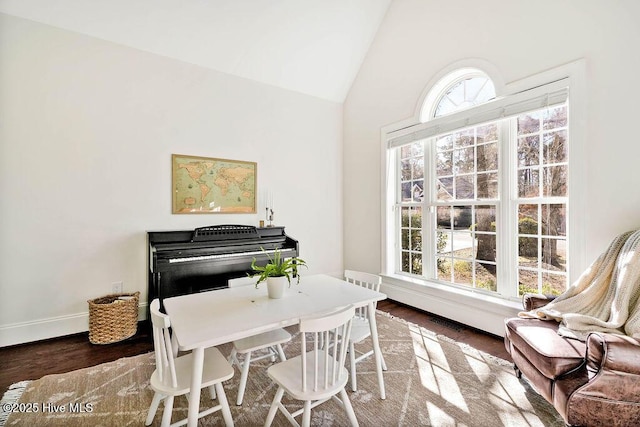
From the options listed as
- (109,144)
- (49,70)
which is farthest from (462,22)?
(49,70)

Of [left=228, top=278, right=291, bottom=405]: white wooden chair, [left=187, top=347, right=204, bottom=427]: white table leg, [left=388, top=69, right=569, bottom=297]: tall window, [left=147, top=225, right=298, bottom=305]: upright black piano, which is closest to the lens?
[left=187, top=347, right=204, bottom=427]: white table leg

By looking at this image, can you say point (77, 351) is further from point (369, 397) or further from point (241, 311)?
point (369, 397)

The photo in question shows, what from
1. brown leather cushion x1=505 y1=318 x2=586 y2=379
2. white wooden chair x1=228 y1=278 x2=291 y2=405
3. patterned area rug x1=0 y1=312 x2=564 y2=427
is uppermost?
brown leather cushion x1=505 y1=318 x2=586 y2=379

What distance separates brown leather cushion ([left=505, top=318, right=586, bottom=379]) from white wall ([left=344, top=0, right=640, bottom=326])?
3.04 ft

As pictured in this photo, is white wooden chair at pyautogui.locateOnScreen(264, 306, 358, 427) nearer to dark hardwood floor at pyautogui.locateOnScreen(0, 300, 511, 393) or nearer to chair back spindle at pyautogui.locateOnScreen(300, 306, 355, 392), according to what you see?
chair back spindle at pyautogui.locateOnScreen(300, 306, 355, 392)

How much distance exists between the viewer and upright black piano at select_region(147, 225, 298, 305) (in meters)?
2.82

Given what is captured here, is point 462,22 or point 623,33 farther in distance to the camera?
point 462,22

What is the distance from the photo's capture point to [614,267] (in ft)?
6.28

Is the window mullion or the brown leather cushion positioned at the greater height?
the window mullion

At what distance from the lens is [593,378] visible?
1.42 m

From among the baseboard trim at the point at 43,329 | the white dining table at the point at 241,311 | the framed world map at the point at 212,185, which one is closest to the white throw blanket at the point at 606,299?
the white dining table at the point at 241,311

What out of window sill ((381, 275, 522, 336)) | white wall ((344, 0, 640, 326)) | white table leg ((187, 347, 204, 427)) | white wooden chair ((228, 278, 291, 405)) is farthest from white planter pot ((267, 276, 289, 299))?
white wall ((344, 0, 640, 326))

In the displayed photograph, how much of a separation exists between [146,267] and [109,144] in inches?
53.6

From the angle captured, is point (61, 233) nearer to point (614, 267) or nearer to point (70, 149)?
point (70, 149)
